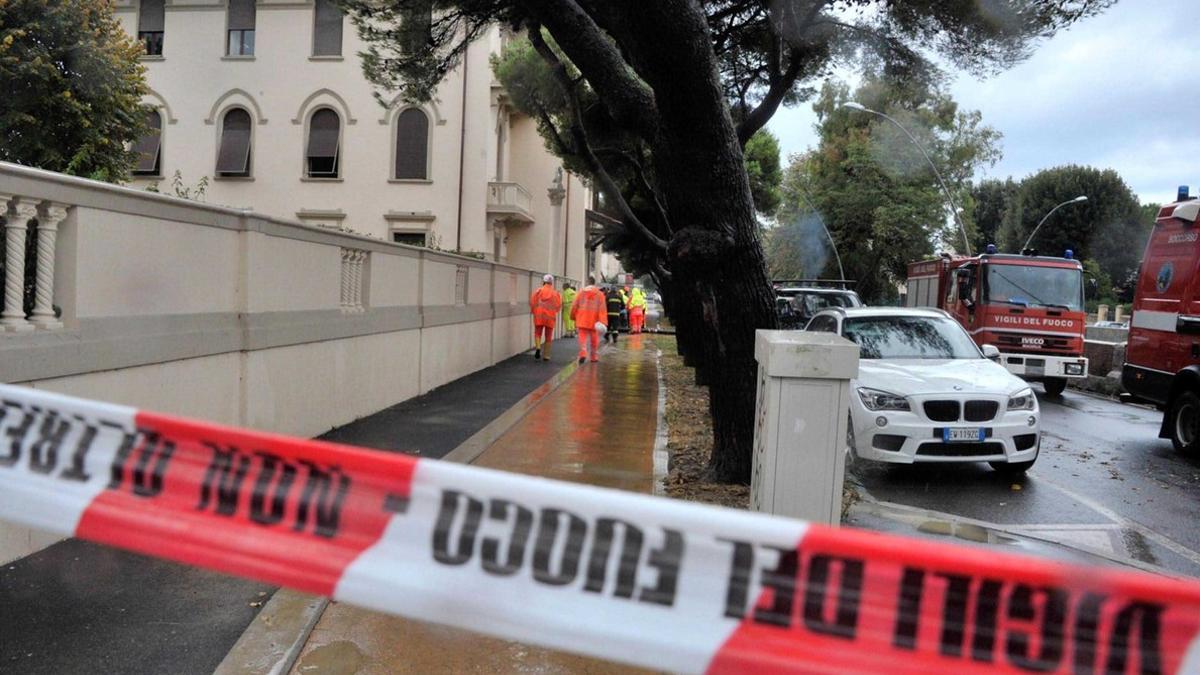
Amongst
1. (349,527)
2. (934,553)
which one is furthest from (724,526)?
(349,527)

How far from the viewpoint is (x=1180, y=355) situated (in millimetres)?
9391

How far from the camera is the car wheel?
25.1 feet

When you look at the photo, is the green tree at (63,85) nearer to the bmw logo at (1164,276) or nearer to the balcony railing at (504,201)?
the balcony railing at (504,201)

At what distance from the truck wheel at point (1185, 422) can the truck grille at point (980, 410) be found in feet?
11.1

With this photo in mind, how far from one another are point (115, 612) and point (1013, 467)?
7381mm

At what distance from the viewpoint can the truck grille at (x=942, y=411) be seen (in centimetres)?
723

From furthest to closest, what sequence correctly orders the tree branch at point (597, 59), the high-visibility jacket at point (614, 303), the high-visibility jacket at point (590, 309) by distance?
the high-visibility jacket at point (614, 303) < the high-visibility jacket at point (590, 309) < the tree branch at point (597, 59)

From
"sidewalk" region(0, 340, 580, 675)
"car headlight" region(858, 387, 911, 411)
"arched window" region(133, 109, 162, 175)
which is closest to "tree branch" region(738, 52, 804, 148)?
"car headlight" region(858, 387, 911, 411)

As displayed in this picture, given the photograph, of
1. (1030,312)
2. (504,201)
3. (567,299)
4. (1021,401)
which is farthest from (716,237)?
(504,201)

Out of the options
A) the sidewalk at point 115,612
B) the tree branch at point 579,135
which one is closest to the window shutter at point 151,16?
the tree branch at point 579,135

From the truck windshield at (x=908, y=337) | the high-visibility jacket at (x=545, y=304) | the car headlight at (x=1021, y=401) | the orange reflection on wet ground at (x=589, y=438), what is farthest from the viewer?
the high-visibility jacket at (x=545, y=304)

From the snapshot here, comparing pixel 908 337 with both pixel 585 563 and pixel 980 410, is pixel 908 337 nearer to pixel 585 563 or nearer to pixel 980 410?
pixel 980 410

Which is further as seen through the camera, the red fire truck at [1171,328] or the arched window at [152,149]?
the arched window at [152,149]

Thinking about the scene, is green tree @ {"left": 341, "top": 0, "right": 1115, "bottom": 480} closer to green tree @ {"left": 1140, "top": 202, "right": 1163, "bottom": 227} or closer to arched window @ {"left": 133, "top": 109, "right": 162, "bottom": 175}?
arched window @ {"left": 133, "top": 109, "right": 162, "bottom": 175}
